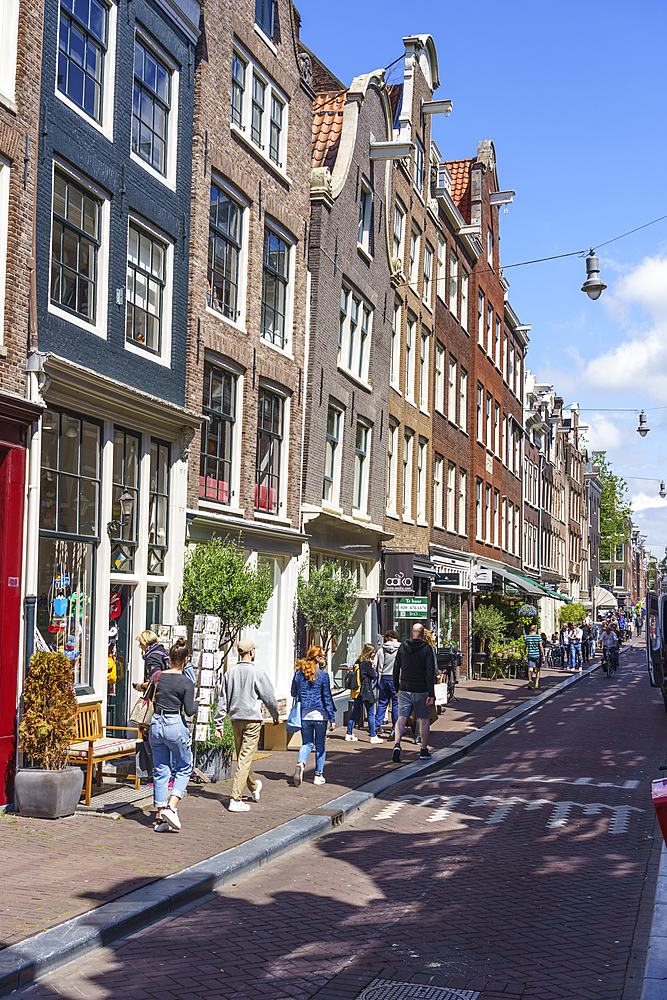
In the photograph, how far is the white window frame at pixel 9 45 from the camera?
10.6 metres

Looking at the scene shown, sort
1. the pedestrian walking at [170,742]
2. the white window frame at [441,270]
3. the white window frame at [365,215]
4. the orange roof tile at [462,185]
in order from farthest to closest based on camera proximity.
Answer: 1. the orange roof tile at [462,185]
2. the white window frame at [441,270]
3. the white window frame at [365,215]
4. the pedestrian walking at [170,742]

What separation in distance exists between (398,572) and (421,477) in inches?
200

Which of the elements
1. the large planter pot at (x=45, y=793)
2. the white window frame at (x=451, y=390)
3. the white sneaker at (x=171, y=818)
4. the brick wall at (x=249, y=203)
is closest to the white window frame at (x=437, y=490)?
the white window frame at (x=451, y=390)

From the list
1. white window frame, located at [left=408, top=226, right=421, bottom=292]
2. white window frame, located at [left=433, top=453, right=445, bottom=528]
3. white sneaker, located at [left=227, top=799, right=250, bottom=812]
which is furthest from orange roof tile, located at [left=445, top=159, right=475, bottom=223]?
white sneaker, located at [left=227, top=799, right=250, bottom=812]

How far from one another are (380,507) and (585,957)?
17.9 meters

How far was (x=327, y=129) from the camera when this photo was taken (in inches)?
864

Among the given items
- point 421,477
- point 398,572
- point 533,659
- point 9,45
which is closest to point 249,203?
point 9,45

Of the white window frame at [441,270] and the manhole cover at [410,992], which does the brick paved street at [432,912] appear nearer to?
the manhole cover at [410,992]

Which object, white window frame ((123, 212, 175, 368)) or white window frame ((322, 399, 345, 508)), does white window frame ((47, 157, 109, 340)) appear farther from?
white window frame ((322, 399, 345, 508))

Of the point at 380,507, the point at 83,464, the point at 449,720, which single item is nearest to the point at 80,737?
the point at 83,464

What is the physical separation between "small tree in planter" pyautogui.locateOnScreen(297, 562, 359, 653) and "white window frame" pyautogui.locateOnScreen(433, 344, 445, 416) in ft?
41.6

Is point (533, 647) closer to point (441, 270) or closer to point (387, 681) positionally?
point (441, 270)

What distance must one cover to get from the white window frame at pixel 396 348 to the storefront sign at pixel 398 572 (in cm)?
452

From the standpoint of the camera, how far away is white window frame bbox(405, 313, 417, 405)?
27125mm
